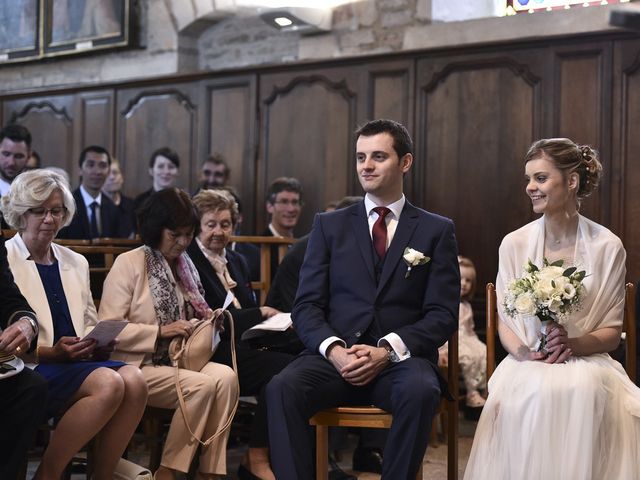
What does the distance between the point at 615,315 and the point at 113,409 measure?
216 centimetres

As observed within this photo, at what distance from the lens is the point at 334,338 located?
4.02 metres

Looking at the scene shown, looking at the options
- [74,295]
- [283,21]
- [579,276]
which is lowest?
[74,295]

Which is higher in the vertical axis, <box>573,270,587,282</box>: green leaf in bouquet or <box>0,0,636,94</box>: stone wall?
<box>0,0,636,94</box>: stone wall

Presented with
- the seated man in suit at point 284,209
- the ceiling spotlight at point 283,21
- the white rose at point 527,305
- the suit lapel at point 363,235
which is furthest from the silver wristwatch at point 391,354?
the ceiling spotlight at point 283,21

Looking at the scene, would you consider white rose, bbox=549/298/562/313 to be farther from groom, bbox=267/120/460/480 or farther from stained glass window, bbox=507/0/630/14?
stained glass window, bbox=507/0/630/14

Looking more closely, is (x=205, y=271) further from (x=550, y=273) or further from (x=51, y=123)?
(x=51, y=123)

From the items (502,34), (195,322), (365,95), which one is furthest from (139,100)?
(195,322)

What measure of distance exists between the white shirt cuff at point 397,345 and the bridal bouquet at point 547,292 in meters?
0.45

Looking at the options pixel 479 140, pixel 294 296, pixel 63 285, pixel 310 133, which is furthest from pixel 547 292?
pixel 310 133

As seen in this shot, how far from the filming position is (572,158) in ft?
13.8

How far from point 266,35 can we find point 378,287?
6.28 m

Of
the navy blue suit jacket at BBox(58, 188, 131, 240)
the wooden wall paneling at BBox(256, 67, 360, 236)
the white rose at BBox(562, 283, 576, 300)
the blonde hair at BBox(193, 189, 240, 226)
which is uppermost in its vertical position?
the wooden wall paneling at BBox(256, 67, 360, 236)

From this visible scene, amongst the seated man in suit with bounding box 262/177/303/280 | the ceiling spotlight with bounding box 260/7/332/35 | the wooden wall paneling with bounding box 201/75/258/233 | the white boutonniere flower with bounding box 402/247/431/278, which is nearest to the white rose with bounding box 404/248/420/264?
the white boutonniere flower with bounding box 402/247/431/278

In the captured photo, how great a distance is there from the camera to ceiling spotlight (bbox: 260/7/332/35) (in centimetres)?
899
